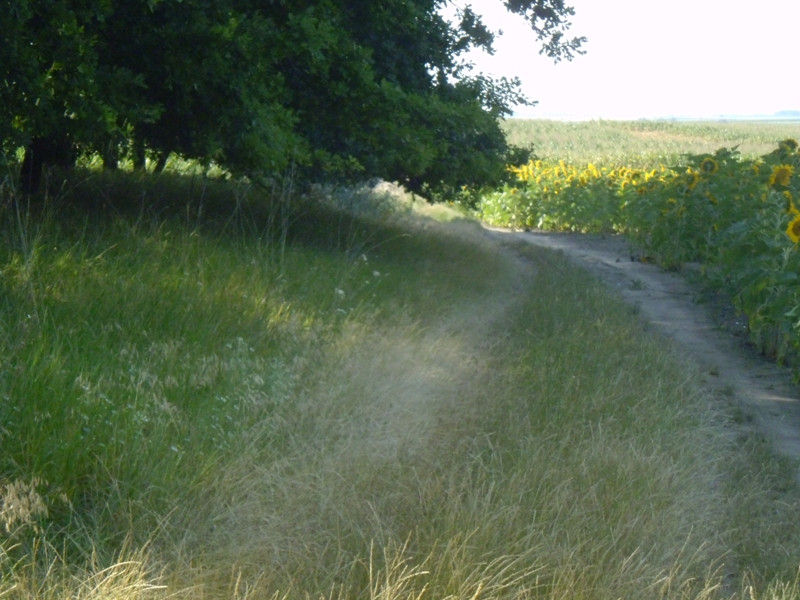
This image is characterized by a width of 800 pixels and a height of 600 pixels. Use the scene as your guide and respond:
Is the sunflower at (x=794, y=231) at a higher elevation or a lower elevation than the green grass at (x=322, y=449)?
higher

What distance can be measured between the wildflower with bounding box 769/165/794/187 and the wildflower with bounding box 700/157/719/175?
11.5 ft

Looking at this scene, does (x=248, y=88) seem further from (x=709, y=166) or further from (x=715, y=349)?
(x=709, y=166)

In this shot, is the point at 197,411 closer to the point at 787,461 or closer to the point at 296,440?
the point at 296,440

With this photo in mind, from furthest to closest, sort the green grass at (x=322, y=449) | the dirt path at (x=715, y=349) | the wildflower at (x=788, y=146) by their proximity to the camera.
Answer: the wildflower at (x=788, y=146)
the dirt path at (x=715, y=349)
the green grass at (x=322, y=449)

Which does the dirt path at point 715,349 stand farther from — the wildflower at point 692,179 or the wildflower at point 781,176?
the wildflower at point 781,176

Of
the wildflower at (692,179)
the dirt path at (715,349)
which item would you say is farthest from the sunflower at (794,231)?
the wildflower at (692,179)

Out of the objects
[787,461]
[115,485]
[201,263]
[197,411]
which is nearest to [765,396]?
[787,461]

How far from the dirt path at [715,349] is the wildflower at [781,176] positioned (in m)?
1.56

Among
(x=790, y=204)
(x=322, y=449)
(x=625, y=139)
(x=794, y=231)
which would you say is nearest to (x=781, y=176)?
(x=790, y=204)

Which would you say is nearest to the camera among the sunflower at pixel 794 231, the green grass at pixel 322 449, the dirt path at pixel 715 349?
the green grass at pixel 322 449

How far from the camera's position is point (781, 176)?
1084 centimetres


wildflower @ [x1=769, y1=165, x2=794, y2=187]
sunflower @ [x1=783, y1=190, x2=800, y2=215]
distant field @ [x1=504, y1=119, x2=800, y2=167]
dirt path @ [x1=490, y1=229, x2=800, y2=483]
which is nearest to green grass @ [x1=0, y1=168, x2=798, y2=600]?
dirt path @ [x1=490, y1=229, x2=800, y2=483]

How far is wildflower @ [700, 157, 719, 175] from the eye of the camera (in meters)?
14.5

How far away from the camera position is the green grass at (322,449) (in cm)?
386
